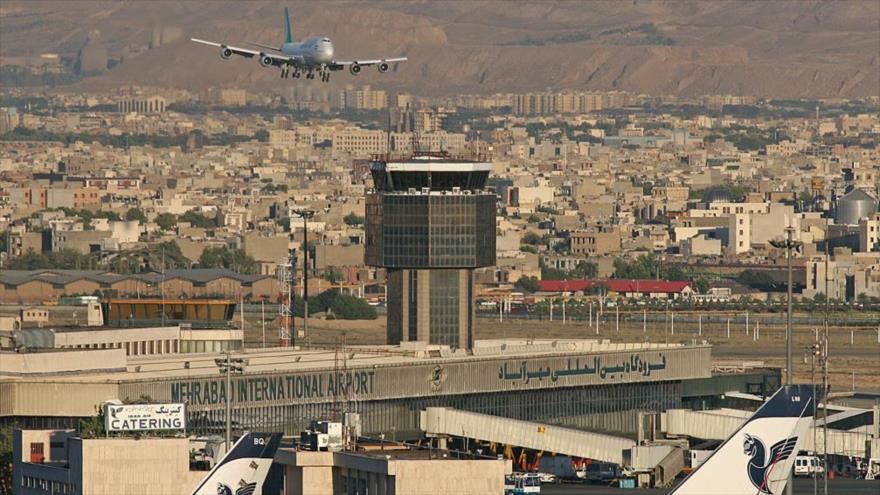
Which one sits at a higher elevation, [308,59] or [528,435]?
[308,59]

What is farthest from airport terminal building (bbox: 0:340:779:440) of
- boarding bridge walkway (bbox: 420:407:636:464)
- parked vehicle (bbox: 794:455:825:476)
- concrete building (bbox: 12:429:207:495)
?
concrete building (bbox: 12:429:207:495)

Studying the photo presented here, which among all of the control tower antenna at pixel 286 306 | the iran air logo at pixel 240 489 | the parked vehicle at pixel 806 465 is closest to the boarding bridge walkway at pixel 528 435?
the parked vehicle at pixel 806 465

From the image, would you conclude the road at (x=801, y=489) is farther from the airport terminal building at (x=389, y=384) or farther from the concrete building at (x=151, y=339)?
the concrete building at (x=151, y=339)

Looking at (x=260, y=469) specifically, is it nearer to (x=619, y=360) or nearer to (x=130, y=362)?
(x=130, y=362)

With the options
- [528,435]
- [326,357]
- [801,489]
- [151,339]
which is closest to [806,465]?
[801,489]

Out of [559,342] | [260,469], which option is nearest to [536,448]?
[559,342]

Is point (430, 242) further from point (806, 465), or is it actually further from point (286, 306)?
point (286, 306)
